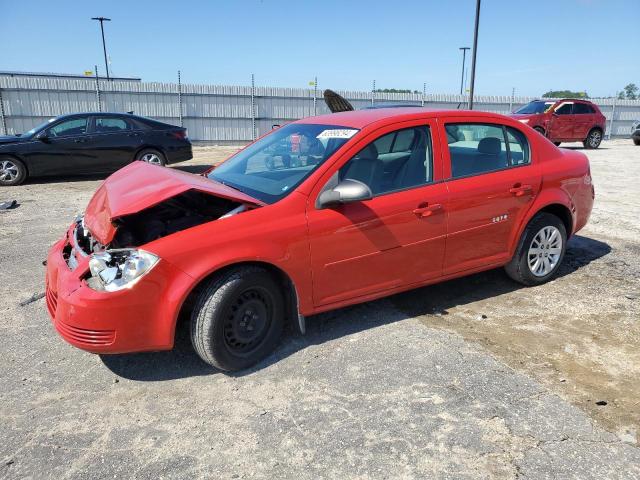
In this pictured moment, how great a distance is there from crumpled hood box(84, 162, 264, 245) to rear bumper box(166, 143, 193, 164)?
8391mm

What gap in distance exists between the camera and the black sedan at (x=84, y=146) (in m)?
10.5

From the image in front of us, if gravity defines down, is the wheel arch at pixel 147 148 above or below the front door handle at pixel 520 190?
below

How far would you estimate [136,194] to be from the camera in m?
3.31

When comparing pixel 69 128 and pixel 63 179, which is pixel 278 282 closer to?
pixel 69 128

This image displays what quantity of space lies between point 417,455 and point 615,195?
8677 millimetres

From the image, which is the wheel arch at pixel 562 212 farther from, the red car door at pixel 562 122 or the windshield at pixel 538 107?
the windshield at pixel 538 107

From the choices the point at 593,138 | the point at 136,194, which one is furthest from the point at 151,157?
the point at 593,138

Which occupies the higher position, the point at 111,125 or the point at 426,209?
the point at 111,125

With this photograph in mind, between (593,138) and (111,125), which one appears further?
(593,138)

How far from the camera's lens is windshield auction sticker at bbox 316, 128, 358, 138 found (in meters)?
3.59

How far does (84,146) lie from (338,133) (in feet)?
29.7

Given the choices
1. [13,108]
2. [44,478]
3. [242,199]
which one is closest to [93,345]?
[44,478]

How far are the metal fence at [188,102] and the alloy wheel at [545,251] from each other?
51.5ft

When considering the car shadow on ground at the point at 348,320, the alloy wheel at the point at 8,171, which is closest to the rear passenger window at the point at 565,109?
the car shadow on ground at the point at 348,320
